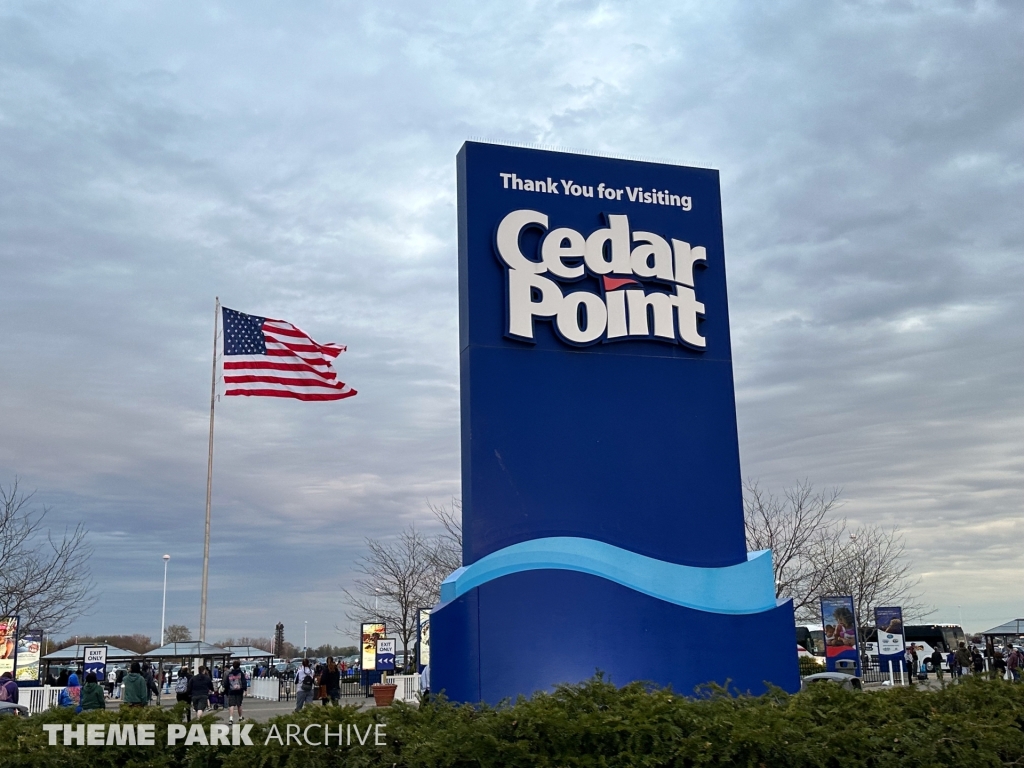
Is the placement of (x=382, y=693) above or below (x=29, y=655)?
below

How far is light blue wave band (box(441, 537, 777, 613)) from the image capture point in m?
11.6

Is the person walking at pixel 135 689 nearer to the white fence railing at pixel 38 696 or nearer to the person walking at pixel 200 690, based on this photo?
the person walking at pixel 200 690

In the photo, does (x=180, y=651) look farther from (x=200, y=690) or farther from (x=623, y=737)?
(x=623, y=737)

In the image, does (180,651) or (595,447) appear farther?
(180,651)

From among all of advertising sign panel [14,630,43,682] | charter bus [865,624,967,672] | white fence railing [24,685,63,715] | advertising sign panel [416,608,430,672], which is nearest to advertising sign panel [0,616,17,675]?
white fence railing [24,685,63,715]

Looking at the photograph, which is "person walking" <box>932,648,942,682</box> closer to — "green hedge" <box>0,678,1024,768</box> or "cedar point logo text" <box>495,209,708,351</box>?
"green hedge" <box>0,678,1024,768</box>

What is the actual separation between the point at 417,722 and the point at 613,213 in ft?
26.4

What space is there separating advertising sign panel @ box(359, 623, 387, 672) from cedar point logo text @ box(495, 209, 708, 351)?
26026 millimetres

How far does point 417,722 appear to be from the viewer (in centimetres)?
713

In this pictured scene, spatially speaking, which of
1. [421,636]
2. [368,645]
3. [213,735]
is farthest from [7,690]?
[368,645]

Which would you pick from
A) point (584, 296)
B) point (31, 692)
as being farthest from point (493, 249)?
point (31, 692)

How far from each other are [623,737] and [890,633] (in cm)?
3237

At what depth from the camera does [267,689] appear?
1505 inches

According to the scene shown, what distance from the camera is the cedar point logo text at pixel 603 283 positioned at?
12.6m
